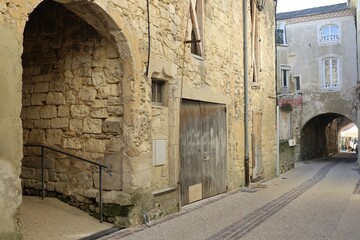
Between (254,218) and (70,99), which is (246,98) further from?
(70,99)

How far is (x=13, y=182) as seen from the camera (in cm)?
367

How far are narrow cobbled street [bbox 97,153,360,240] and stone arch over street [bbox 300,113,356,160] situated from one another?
1480 centimetres

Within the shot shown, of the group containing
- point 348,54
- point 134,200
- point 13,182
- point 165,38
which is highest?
point 348,54

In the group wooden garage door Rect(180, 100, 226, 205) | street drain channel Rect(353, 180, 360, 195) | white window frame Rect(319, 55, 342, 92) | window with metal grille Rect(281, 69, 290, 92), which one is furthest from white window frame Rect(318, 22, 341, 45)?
wooden garage door Rect(180, 100, 226, 205)

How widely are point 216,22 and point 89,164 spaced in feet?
15.3

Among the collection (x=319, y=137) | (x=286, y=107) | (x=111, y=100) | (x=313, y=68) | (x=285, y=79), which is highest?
(x=313, y=68)

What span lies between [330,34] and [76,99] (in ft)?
67.0

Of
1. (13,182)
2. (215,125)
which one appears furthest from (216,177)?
(13,182)

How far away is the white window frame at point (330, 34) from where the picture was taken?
22812mm

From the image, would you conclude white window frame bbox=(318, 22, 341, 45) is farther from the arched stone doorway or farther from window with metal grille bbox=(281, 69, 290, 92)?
the arched stone doorway

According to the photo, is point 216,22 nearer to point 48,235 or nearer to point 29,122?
point 29,122

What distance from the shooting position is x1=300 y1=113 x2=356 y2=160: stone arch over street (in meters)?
23.9

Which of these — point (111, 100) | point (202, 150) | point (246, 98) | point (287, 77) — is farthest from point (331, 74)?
point (111, 100)

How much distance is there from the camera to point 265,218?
6.39 meters
